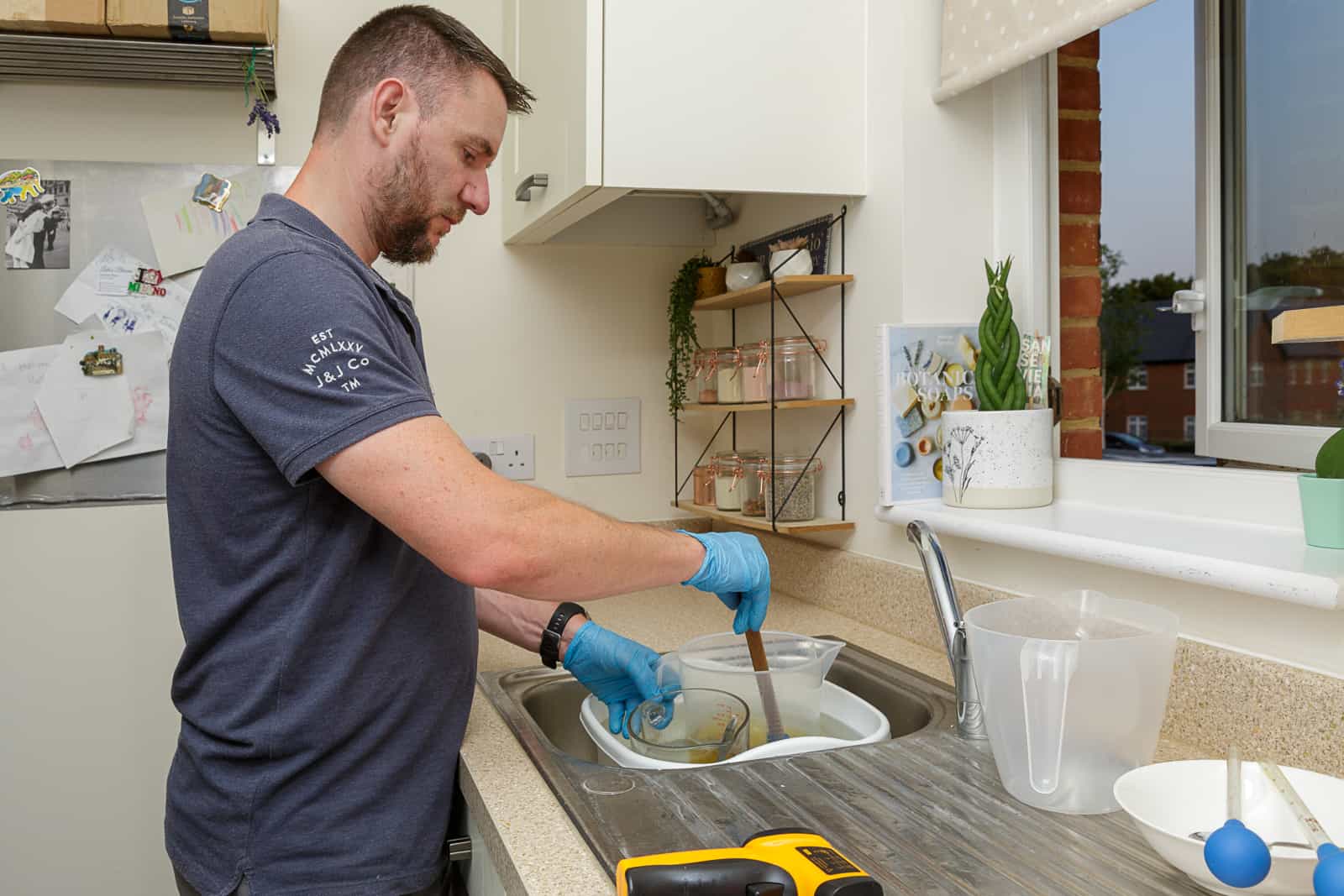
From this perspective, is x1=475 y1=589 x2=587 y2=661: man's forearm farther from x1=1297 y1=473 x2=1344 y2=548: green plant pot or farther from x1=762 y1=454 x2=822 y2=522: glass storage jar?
x1=1297 y1=473 x2=1344 y2=548: green plant pot

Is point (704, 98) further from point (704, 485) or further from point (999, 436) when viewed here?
point (704, 485)

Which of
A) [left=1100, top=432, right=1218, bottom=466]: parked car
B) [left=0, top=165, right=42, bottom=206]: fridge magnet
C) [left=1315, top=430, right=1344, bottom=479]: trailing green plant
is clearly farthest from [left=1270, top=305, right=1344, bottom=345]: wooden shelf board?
[left=0, top=165, right=42, bottom=206]: fridge magnet

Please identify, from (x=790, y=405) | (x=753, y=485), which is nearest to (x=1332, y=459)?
(x=790, y=405)

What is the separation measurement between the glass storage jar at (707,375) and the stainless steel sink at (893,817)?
0.93m

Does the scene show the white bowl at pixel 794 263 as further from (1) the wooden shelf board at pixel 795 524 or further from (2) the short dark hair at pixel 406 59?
(2) the short dark hair at pixel 406 59

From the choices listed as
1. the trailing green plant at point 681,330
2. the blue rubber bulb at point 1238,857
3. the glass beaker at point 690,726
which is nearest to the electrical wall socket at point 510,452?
the trailing green plant at point 681,330

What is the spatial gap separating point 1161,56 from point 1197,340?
0.46 m

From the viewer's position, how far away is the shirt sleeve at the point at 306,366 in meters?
0.86

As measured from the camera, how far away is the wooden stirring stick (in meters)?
1.26

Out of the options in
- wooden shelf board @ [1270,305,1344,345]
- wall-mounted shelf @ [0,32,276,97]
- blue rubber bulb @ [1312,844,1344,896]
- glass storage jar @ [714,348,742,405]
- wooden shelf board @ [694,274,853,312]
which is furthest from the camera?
glass storage jar @ [714,348,742,405]

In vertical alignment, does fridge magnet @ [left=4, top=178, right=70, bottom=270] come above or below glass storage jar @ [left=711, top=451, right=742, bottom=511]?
above

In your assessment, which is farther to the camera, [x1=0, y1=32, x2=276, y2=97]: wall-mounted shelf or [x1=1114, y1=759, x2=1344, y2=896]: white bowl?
[x1=0, y1=32, x2=276, y2=97]: wall-mounted shelf

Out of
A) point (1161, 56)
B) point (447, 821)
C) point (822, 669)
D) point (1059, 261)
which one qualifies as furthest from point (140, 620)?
point (1161, 56)

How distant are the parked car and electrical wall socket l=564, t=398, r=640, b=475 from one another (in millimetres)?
1010
